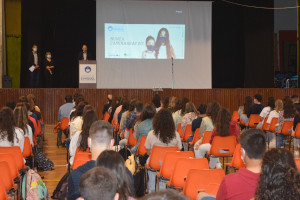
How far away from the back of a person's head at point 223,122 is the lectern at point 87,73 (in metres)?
6.91

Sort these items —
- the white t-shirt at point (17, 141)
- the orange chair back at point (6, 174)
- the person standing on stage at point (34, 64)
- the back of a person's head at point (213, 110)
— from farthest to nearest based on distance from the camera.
→ 1. the person standing on stage at point (34, 64)
2. the back of a person's head at point (213, 110)
3. the white t-shirt at point (17, 141)
4. the orange chair back at point (6, 174)

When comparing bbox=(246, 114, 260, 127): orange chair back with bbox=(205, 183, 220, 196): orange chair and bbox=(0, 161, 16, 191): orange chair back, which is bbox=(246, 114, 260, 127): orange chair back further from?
bbox=(0, 161, 16, 191): orange chair back

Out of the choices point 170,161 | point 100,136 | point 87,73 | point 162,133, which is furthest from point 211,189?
point 87,73

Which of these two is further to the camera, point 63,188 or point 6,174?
point 63,188

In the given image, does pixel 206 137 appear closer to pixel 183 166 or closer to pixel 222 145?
pixel 222 145

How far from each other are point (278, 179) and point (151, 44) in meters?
12.3

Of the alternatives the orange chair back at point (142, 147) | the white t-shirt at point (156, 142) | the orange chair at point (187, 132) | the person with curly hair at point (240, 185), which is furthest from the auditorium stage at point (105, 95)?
the person with curly hair at point (240, 185)

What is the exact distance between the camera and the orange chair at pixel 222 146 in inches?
207

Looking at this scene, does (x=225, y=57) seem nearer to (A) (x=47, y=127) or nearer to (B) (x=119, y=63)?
(B) (x=119, y=63)

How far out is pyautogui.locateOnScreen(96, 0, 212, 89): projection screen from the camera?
13.6m

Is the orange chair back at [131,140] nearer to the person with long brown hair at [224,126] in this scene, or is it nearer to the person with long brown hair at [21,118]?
the person with long brown hair at [224,126]

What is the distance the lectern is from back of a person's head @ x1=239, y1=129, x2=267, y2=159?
30.3 feet

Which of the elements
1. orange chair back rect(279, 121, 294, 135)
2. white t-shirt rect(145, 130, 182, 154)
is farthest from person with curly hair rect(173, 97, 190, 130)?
white t-shirt rect(145, 130, 182, 154)

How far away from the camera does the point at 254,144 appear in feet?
8.38
